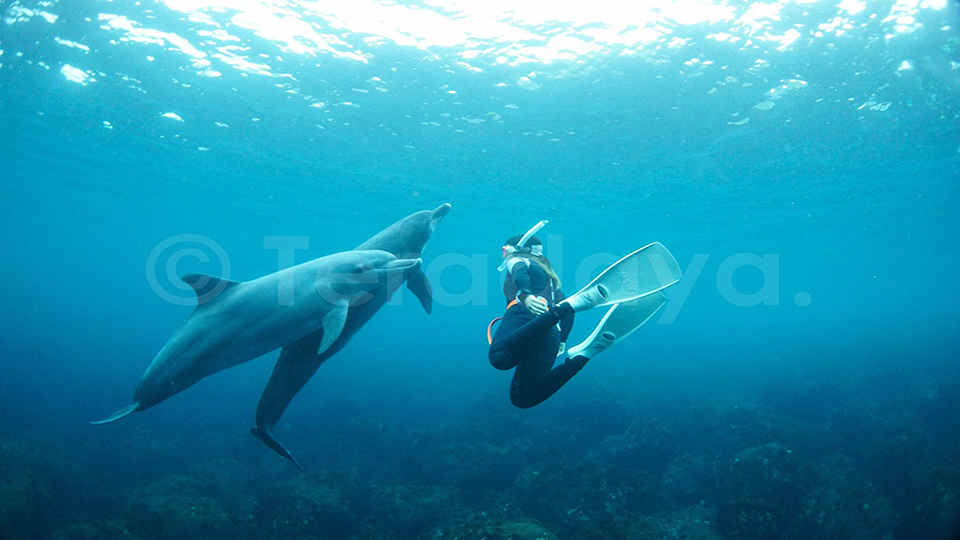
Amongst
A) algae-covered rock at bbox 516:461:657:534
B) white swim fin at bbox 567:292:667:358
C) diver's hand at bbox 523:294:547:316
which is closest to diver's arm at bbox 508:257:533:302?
diver's hand at bbox 523:294:547:316

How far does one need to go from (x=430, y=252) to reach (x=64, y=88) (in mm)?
33217

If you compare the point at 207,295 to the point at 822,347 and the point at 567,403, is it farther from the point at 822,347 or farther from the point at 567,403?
the point at 822,347

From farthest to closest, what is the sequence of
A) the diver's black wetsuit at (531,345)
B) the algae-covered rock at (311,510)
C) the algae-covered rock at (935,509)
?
the algae-covered rock at (311,510) → the algae-covered rock at (935,509) → the diver's black wetsuit at (531,345)

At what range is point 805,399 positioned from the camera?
58.0ft

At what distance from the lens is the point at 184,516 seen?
310 inches

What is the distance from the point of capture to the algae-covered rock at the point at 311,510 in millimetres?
8312

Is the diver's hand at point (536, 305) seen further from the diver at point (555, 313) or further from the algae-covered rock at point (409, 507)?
the algae-covered rock at point (409, 507)

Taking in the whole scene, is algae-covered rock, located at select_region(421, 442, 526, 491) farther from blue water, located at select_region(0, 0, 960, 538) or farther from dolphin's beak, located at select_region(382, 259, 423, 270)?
dolphin's beak, located at select_region(382, 259, 423, 270)

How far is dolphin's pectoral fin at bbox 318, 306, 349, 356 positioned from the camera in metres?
5.60

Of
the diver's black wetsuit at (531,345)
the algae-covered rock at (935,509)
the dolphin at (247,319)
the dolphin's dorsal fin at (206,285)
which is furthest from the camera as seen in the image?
the algae-covered rock at (935,509)

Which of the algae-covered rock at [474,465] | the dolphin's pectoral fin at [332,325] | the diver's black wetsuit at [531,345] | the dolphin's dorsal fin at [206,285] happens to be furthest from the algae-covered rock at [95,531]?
the diver's black wetsuit at [531,345]

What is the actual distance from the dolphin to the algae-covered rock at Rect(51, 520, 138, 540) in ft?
9.55

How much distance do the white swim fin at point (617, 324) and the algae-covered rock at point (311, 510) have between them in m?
6.13

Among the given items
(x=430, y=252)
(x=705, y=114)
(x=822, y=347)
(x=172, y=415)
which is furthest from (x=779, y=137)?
(x=430, y=252)
